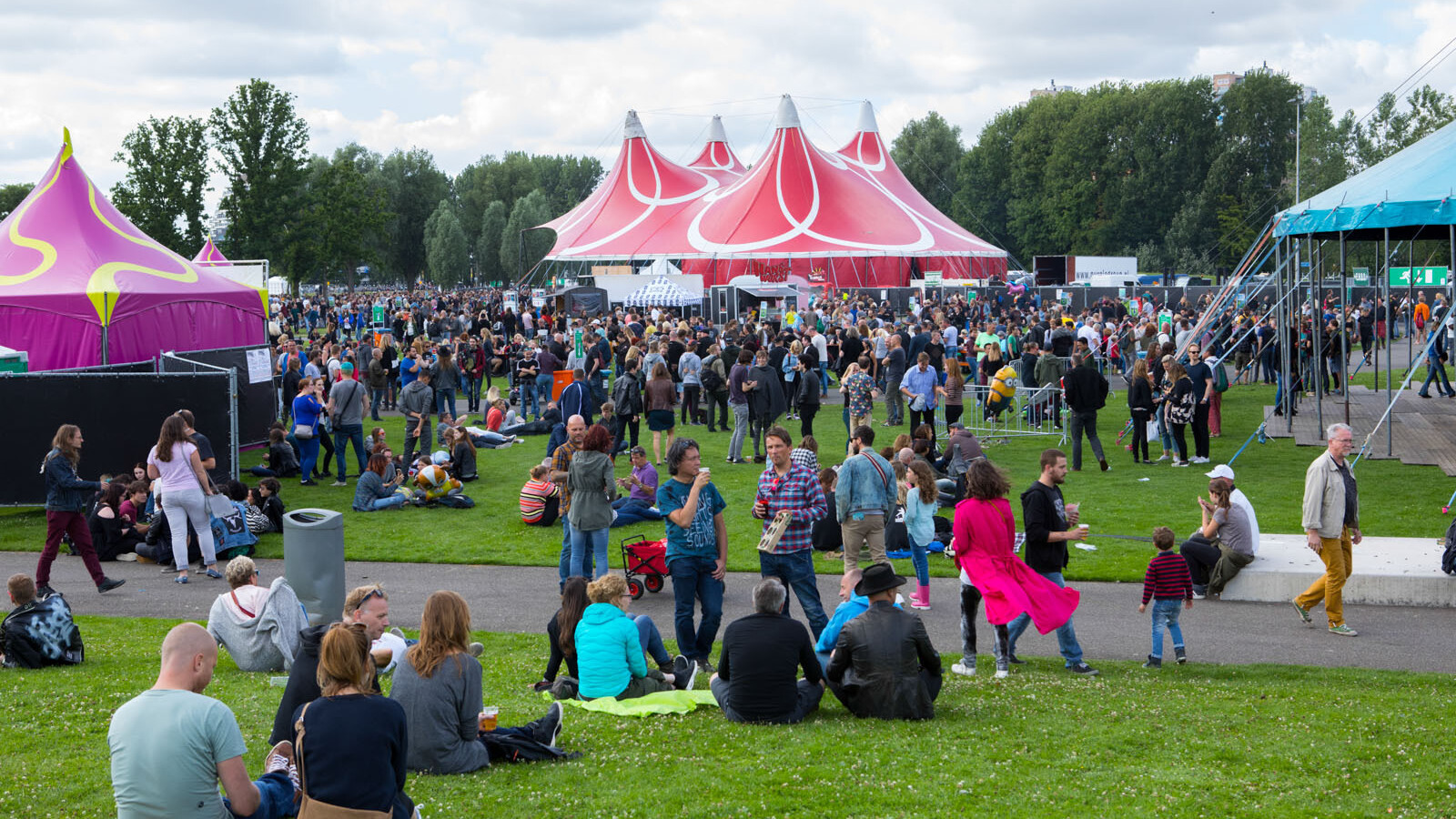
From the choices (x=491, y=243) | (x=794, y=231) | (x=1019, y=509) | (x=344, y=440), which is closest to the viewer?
(x=1019, y=509)

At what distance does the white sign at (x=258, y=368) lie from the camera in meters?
17.8

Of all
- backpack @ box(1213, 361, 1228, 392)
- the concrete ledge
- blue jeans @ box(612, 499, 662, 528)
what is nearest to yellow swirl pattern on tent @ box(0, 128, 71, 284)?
blue jeans @ box(612, 499, 662, 528)

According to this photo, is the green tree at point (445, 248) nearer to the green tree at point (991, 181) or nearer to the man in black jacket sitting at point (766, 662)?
the green tree at point (991, 181)

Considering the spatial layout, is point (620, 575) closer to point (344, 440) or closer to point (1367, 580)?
point (1367, 580)

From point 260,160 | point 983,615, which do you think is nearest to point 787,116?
point 260,160

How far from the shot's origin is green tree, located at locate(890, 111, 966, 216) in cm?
9044

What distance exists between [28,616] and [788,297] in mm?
30501

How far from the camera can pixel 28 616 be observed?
8.16 meters

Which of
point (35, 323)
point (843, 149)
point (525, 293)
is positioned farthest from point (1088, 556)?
point (843, 149)

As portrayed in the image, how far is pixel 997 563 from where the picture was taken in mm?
7648

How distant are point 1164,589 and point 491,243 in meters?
88.4

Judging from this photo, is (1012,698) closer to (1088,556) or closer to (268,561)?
(1088,556)

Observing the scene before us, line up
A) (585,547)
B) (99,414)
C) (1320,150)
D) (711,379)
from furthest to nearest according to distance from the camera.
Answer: (1320,150) < (711,379) < (99,414) < (585,547)

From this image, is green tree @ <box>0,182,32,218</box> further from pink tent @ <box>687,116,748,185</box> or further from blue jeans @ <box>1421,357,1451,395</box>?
blue jeans @ <box>1421,357,1451,395</box>
